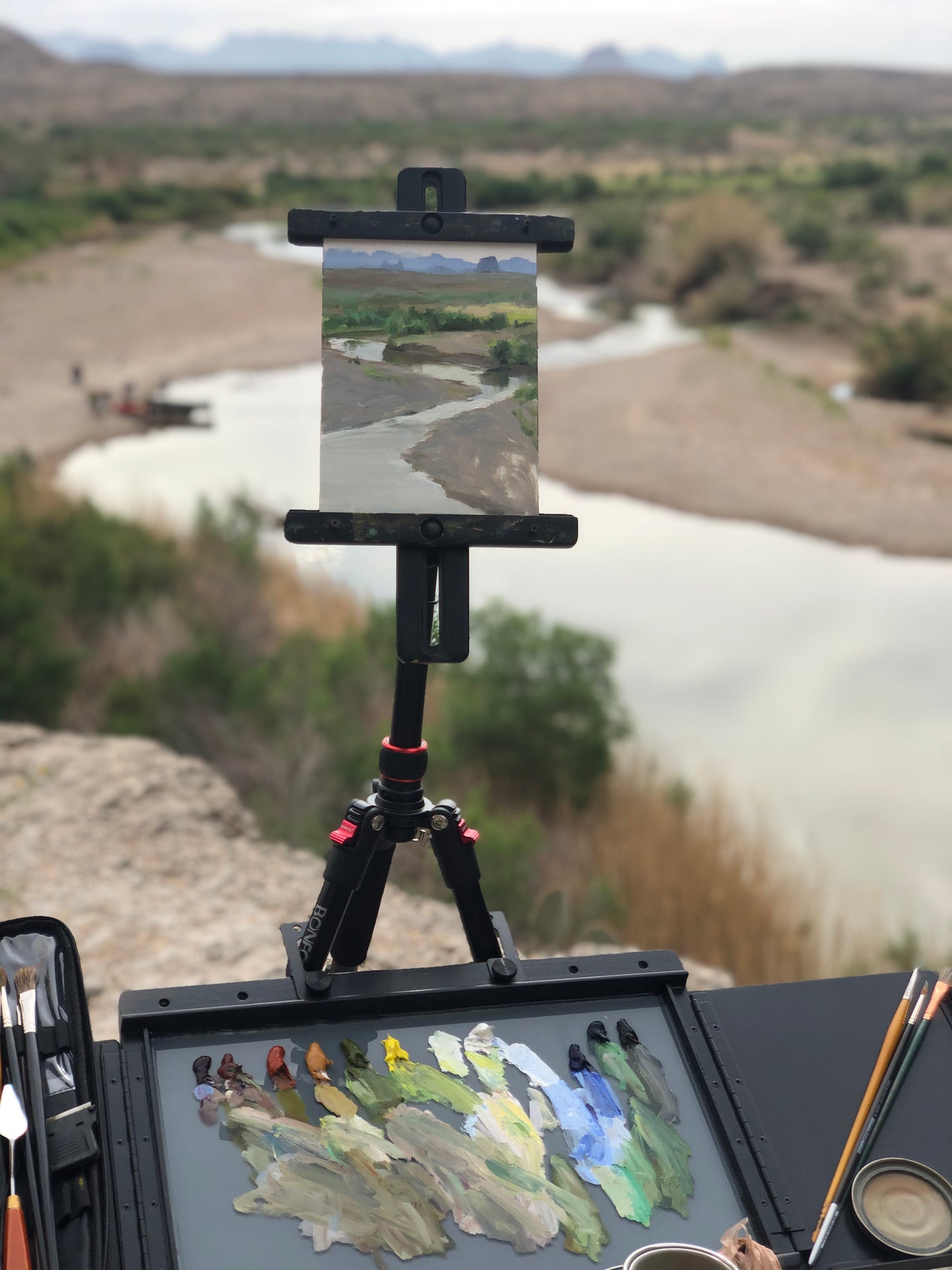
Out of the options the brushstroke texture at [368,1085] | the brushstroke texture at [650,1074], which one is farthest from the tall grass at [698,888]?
the brushstroke texture at [368,1085]

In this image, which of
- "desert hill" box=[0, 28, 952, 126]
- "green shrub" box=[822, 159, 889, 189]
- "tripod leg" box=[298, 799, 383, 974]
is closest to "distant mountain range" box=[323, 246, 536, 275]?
"tripod leg" box=[298, 799, 383, 974]

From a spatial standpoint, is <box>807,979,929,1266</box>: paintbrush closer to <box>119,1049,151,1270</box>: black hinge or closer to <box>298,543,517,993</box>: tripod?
<box>298,543,517,993</box>: tripod

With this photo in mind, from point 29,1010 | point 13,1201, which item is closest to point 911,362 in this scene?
point 29,1010

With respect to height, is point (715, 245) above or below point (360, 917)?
above

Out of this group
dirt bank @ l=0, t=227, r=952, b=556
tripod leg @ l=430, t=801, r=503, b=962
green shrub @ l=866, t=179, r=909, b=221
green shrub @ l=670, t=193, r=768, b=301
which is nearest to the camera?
tripod leg @ l=430, t=801, r=503, b=962

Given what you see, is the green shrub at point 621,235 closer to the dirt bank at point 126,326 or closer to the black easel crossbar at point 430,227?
the dirt bank at point 126,326

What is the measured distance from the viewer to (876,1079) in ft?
5.49

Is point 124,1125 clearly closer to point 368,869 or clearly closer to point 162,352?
point 368,869

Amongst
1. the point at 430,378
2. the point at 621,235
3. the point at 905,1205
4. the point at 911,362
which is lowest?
the point at 905,1205

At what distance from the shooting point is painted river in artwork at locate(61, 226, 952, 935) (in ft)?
21.9

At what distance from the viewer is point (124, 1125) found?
4.86 feet

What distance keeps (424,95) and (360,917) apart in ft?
283

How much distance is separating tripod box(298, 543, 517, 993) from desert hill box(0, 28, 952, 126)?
72.2m

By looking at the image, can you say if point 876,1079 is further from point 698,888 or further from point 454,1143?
point 698,888
